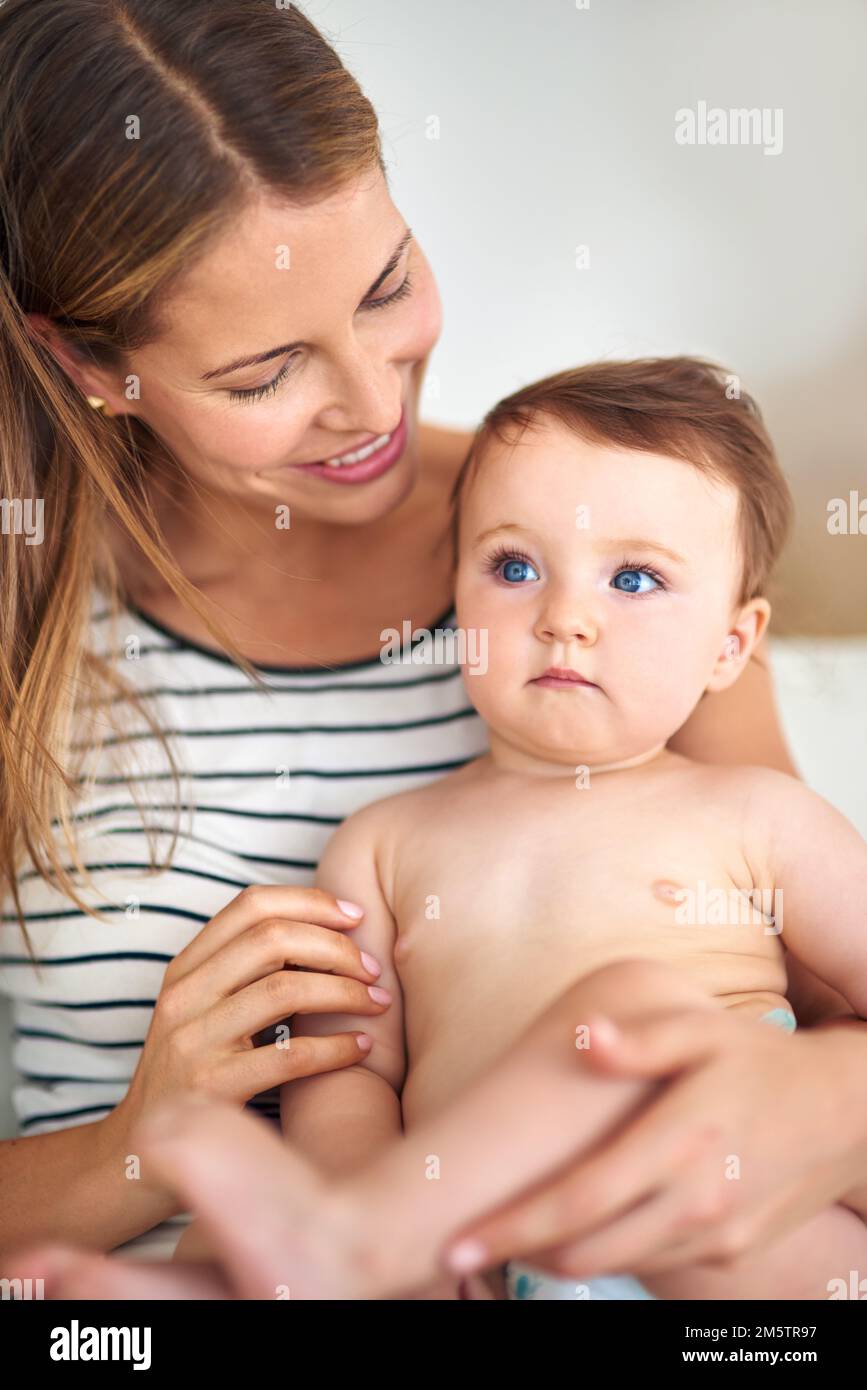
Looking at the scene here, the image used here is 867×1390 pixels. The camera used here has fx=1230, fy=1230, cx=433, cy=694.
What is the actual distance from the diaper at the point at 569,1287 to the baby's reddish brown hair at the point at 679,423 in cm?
61

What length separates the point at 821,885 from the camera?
1.04 metres

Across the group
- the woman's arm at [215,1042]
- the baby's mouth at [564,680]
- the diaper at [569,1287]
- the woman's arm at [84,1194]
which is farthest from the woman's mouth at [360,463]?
the diaper at [569,1287]

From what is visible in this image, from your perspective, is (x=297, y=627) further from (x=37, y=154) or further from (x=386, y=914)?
(x=37, y=154)

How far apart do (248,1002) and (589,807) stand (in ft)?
1.13

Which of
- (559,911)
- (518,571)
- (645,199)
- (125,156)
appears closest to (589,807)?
(559,911)

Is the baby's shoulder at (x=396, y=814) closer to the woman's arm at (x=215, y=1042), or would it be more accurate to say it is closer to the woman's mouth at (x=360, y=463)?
the woman's arm at (x=215, y=1042)

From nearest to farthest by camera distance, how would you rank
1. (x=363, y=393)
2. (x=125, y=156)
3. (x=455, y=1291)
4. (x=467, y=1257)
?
1. (x=467, y=1257)
2. (x=455, y=1291)
3. (x=125, y=156)
4. (x=363, y=393)

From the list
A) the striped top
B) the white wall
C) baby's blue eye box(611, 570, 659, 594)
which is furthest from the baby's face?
the white wall

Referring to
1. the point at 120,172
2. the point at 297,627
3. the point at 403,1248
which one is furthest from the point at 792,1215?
the point at 120,172

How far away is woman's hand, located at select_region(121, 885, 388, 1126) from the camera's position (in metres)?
1.04

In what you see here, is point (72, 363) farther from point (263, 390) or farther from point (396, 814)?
point (396, 814)

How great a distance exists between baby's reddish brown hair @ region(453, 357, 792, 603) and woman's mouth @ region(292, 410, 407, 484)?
9 cm
